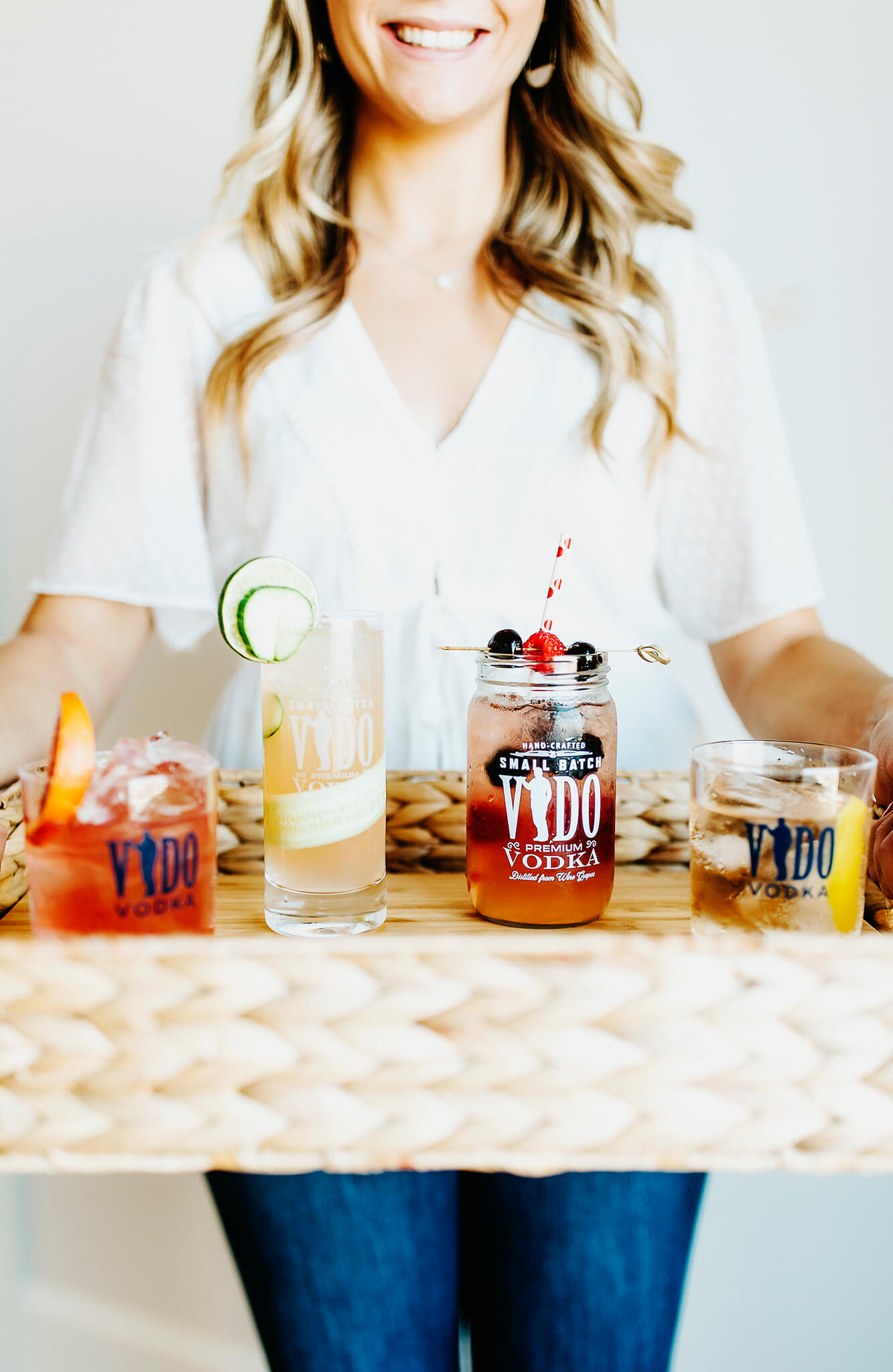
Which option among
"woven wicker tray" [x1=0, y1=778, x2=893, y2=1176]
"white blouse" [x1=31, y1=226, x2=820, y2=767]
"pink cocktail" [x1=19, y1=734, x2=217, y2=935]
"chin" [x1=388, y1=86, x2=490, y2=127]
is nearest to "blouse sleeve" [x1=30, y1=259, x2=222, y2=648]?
"white blouse" [x1=31, y1=226, x2=820, y2=767]

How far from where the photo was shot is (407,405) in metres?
1.06

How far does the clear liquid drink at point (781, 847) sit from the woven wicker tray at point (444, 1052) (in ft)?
0.25

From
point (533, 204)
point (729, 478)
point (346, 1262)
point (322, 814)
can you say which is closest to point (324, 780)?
point (322, 814)

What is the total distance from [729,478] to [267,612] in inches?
24.3

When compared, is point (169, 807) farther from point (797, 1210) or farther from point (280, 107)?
point (797, 1210)

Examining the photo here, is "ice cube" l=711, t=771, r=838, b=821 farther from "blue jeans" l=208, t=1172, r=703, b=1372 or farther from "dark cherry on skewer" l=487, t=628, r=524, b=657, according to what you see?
"blue jeans" l=208, t=1172, r=703, b=1372

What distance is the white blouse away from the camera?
1034 millimetres

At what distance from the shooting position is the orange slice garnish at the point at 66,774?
0.53 metres

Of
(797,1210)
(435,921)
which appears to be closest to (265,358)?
(435,921)

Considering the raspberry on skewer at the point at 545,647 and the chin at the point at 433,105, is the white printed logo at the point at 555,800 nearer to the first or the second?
the raspberry on skewer at the point at 545,647

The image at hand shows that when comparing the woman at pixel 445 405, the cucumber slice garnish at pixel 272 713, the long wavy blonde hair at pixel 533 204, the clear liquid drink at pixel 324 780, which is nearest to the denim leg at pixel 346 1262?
the clear liquid drink at pixel 324 780

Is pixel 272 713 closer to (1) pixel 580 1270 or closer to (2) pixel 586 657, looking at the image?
(2) pixel 586 657

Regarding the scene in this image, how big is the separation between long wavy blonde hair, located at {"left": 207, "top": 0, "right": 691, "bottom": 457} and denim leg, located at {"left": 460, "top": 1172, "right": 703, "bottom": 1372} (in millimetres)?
639

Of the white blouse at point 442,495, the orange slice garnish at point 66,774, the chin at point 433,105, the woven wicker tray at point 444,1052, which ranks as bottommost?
the woven wicker tray at point 444,1052
